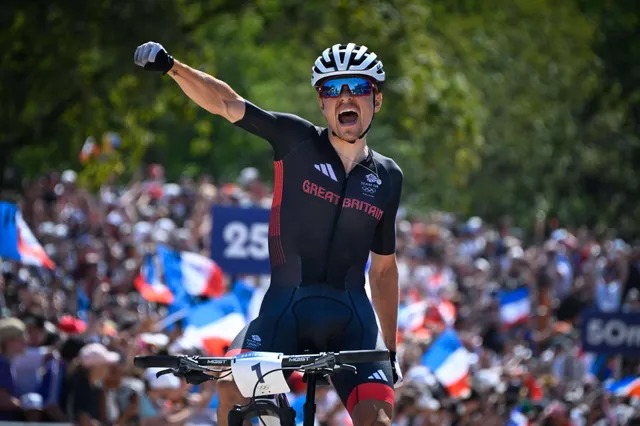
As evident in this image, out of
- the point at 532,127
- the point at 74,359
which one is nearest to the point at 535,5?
the point at 532,127

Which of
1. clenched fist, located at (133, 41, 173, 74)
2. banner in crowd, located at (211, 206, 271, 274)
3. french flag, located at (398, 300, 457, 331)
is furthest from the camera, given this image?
french flag, located at (398, 300, 457, 331)

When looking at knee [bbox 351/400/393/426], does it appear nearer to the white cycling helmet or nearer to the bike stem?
the bike stem

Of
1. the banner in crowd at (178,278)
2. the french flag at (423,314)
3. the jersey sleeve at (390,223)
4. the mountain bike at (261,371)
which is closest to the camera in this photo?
the mountain bike at (261,371)

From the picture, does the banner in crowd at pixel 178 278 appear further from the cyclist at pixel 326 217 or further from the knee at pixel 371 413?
the knee at pixel 371 413

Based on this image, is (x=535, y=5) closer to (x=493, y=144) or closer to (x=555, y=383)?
(x=493, y=144)

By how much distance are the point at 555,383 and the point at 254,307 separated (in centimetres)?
433

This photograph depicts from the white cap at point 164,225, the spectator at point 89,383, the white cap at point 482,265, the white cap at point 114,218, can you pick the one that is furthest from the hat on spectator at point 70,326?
the white cap at point 482,265

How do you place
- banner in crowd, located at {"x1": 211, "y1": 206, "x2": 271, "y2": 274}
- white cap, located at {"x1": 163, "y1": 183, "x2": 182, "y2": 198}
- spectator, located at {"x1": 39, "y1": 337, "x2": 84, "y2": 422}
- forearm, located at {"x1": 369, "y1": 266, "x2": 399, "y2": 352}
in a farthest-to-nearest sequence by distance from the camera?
white cap, located at {"x1": 163, "y1": 183, "x2": 182, "y2": 198} < banner in crowd, located at {"x1": 211, "y1": 206, "x2": 271, "y2": 274} < spectator, located at {"x1": 39, "y1": 337, "x2": 84, "y2": 422} < forearm, located at {"x1": 369, "y1": 266, "x2": 399, "y2": 352}

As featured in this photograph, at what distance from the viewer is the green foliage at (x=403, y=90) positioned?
52.7 feet

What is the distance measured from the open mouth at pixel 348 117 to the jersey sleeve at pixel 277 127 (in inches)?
7.3

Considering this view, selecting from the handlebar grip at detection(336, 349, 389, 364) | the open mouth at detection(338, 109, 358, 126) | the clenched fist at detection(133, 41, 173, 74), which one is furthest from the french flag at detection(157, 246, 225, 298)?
the handlebar grip at detection(336, 349, 389, 364)

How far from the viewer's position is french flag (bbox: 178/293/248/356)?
12656 mm

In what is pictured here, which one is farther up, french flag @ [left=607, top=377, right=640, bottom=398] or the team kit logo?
the team kit logo

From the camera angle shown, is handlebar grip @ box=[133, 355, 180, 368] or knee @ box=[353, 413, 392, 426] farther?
knee @ box=[353, 413, 392, 426]
